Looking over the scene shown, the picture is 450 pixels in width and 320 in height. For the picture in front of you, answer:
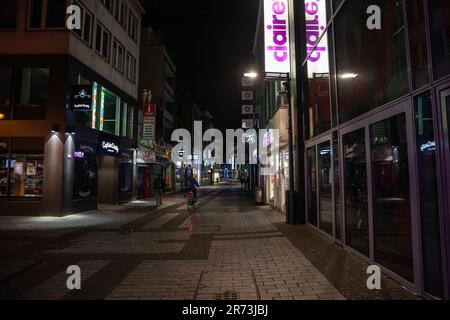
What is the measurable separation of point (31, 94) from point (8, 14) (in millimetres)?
3931

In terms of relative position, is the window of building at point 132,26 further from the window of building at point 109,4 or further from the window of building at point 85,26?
the window of building at point 85,26

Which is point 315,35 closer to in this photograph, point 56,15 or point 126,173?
point 56,15

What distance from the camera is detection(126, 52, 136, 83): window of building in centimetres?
2245

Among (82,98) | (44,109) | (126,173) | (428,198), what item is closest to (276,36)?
(82,98)

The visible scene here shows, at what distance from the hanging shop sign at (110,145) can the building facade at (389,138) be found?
12205 mm

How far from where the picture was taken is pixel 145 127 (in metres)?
23.7

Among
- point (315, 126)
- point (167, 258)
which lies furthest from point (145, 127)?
point (167, 258)

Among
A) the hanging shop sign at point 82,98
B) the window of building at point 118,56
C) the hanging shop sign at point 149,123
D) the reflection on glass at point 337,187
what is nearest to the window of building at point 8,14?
the hanging shop sign at point 82,98

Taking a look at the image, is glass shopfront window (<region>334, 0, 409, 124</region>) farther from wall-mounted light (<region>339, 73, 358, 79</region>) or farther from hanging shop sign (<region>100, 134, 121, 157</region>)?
hanging shop sign (<region>100, 134, 121, 157</region>)

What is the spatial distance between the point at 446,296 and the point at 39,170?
15321 mm

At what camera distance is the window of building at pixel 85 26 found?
1602 cm

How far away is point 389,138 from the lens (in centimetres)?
575

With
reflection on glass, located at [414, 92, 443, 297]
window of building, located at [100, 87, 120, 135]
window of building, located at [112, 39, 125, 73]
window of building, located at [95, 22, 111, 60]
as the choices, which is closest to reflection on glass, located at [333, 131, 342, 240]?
reflection on glass, located at [414, 92, 443, 297]

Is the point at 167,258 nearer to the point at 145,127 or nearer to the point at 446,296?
the point at 446,296
